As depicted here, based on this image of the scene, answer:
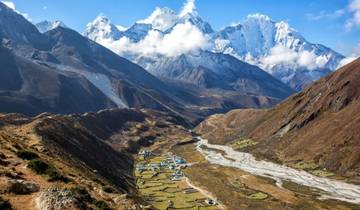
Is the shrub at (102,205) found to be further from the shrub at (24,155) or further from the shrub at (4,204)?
the shrub at (24,155)

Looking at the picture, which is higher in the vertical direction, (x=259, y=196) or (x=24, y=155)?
(x=24, y=155)

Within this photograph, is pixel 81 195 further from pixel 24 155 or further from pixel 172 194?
pixel 172 194

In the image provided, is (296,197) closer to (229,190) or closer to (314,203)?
(314,203)

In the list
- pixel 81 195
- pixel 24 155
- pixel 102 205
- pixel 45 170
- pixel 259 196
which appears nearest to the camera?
pixel 102 205

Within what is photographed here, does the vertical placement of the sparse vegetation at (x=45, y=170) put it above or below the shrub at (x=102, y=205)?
above

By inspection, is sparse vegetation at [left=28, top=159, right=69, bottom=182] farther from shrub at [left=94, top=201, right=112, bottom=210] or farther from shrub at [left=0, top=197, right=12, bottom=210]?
shrub at [left=0, top=197, right=12, bottom=210]

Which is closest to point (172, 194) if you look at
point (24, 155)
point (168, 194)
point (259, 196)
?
point (168, 194)

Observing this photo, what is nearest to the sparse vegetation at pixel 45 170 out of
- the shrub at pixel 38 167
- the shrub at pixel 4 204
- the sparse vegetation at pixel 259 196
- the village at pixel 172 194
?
the shrub at pixel 38 167

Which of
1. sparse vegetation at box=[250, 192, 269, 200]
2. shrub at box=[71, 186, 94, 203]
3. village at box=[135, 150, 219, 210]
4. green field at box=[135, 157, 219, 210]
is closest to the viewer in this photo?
shrub at box=[71, 186, 94, 203]

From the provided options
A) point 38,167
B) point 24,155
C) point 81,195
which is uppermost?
point 24,155

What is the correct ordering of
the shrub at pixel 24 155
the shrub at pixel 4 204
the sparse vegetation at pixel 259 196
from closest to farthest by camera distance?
the shrub at pixel 4 204
the shrub at pixel 24 155
the sparse vegetation at pixel 259 196

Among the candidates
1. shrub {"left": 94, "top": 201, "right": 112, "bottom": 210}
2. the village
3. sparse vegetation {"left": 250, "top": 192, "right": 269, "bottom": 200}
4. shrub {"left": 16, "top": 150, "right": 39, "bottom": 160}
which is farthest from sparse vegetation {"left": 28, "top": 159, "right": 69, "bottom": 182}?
sparse vegetation {"left": 250, "top": 192, "right": 269, "bottom": 200}

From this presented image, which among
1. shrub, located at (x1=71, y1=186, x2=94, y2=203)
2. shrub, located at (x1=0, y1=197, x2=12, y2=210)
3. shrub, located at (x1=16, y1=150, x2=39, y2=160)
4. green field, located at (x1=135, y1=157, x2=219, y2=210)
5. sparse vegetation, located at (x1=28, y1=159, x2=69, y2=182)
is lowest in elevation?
green field, located at (x1=135, y1=157, x2=219, y2=210)
